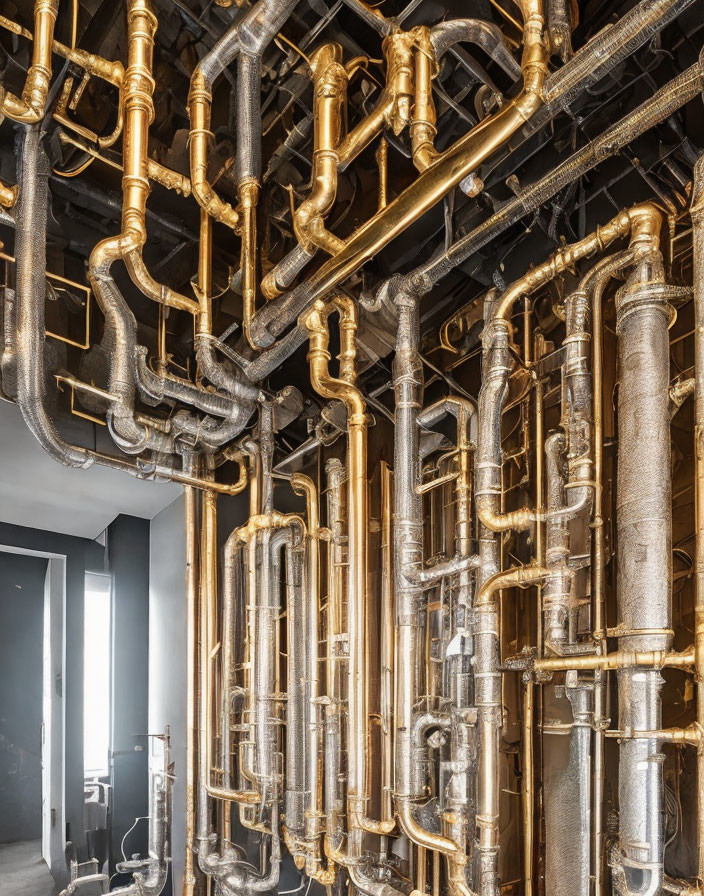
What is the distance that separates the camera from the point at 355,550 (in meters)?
3.97

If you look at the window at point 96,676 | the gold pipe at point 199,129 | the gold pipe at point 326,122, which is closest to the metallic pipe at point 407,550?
the gold pipe at point 326,122

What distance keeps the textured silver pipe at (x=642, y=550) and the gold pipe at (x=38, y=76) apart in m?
2.84

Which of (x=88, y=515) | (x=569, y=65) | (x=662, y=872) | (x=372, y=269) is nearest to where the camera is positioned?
(x=662, y=872)

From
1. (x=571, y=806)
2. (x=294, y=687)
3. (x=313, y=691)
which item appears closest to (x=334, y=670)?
(x=313, y=691)

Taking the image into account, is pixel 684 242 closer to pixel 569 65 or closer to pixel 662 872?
pixel 569 65

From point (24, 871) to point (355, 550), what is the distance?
3.63m

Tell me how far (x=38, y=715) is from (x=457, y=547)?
373 centimetres

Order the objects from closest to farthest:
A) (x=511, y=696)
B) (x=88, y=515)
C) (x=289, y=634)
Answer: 1. (x=511, y=696)
2. (x=289, y=634)
3. (x=88, y=515)

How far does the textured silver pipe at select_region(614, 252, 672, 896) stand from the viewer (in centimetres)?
263

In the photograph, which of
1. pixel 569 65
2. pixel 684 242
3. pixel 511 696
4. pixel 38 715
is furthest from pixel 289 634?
pixel 569 65

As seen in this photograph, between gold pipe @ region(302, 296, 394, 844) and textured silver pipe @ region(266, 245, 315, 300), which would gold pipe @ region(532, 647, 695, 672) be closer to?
gold pipe @ region(302, 296, 394, 844)

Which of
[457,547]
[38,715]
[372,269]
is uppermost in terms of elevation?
[372,269]

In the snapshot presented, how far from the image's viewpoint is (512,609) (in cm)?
372

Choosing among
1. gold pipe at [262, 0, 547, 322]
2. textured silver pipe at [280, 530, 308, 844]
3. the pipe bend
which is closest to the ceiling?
textured silver pipe at [280, 530, 308, 844]
